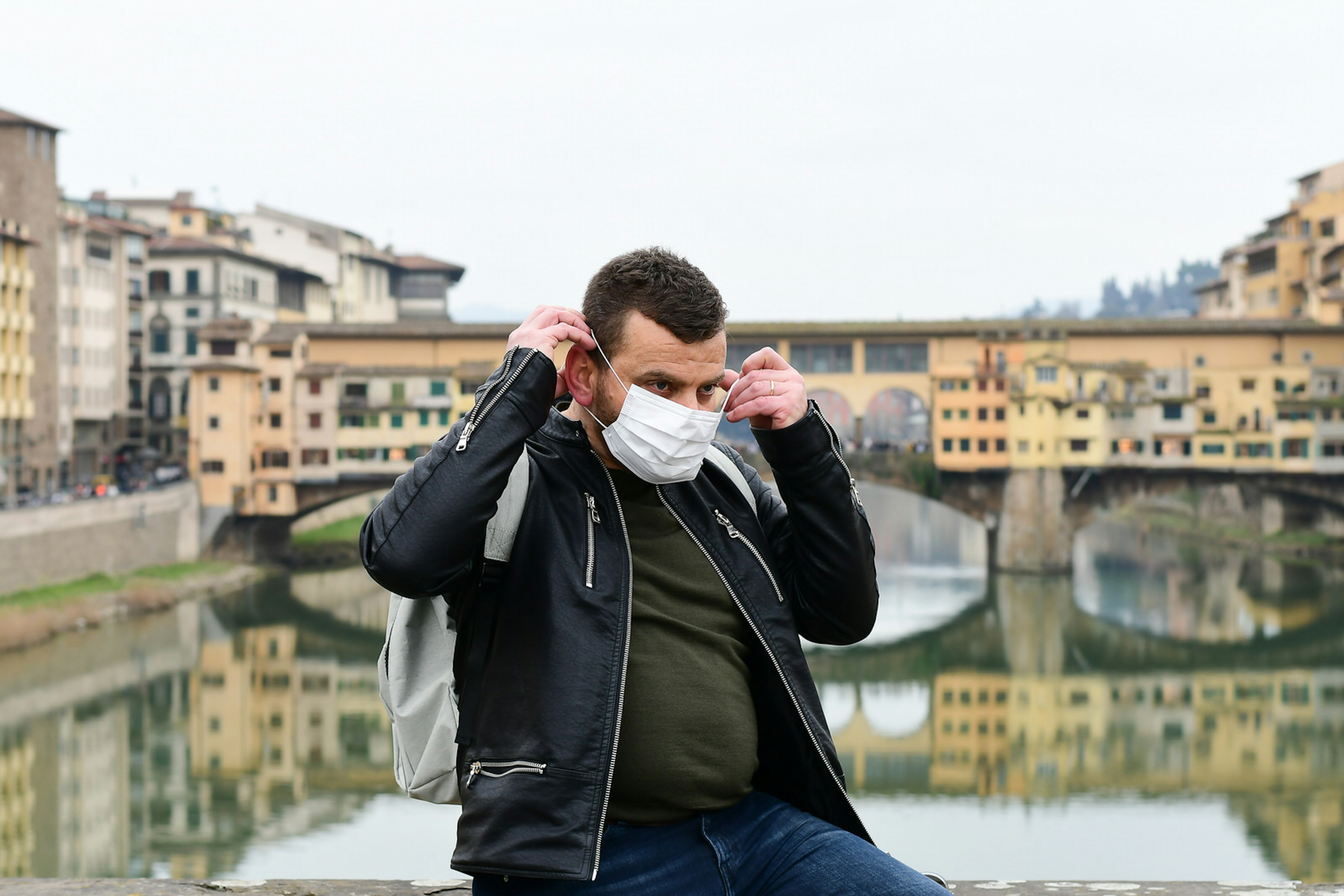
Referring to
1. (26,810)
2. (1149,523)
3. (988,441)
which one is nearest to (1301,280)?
(1149,523)

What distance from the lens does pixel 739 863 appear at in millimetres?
1984

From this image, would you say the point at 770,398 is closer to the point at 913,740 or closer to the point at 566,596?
the point at 566,596

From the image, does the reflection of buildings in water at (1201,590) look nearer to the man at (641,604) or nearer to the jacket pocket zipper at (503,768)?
the man at (641,604)

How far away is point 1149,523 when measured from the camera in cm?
3866

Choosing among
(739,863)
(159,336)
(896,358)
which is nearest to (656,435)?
(739,863)

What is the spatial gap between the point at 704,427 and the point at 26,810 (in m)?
12.1

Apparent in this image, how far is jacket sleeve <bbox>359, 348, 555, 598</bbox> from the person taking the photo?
1846 millimetres

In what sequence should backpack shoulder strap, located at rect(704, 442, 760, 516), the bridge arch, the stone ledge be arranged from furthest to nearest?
the bridge arch, the stone ledge, backpack shoulder strap, located at rect(704, 442, 760, 516)

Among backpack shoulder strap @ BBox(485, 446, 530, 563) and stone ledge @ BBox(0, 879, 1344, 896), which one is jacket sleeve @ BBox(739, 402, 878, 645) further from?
stone ledge @ BBox(0, 879, 1344, 896)

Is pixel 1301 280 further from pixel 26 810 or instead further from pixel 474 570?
pixel 474 570

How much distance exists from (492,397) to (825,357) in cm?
2843

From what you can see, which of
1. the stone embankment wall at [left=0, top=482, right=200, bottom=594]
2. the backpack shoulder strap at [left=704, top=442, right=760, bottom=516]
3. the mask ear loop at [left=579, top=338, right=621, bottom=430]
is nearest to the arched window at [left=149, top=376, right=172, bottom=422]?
the stone embankment wall at [left=0, top=482, right=200, bottom=594]

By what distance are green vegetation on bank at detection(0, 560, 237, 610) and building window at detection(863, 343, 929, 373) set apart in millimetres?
13957

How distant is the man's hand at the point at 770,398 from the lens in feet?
6.70
